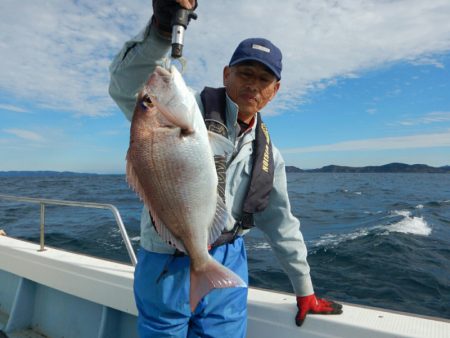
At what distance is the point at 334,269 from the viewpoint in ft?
27.1

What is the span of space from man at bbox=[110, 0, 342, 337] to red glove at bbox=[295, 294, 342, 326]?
2cm

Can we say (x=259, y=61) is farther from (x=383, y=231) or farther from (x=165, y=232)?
(x=383, y=231)

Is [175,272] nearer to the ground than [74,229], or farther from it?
farther from it

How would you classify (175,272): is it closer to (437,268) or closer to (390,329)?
(390,329)

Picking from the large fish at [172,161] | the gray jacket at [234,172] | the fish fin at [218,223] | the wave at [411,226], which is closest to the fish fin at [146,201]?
the large fish at [172,161]

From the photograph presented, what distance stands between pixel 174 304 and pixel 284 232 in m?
1.00

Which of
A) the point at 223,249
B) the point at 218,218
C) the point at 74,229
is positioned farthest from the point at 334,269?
the point at 74,229

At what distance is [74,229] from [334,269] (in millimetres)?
9072

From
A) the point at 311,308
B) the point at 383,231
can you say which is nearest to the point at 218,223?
the point at 311,308

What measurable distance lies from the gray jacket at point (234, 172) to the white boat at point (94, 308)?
327 millimetres

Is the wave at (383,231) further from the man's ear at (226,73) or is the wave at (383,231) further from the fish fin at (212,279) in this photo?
the fish fin at (212,279)

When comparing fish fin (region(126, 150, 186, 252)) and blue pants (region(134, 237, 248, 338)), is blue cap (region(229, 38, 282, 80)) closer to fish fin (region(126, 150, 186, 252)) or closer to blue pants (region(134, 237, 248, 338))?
fish fin (region(126, 150, 186, 252))

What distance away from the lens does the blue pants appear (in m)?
2.14

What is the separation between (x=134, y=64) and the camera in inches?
83.5
